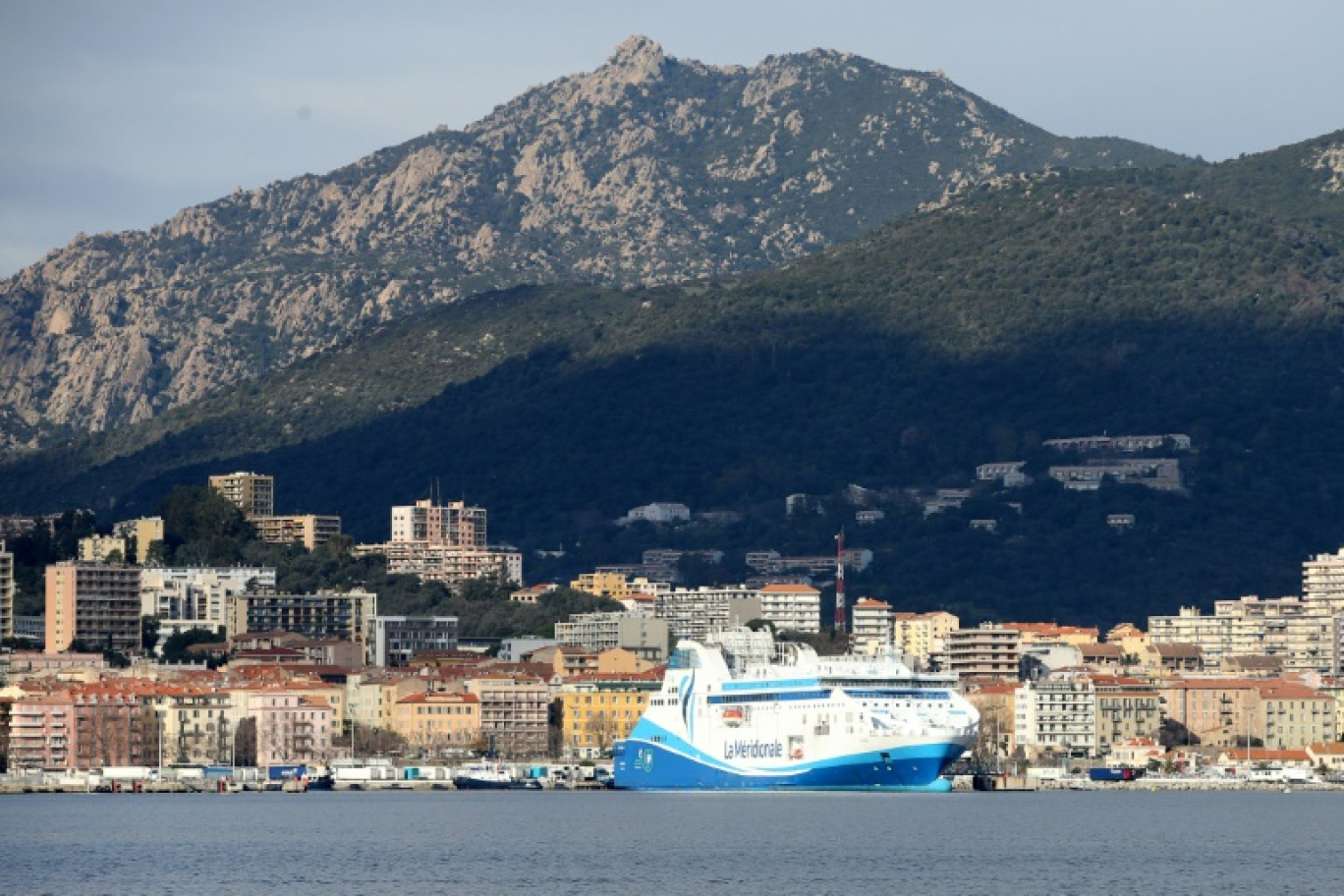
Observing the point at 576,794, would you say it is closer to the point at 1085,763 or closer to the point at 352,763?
the point at 352,763

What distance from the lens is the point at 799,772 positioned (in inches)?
5595

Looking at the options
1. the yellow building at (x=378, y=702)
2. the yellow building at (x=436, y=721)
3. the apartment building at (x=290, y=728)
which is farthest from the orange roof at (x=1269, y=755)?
the apartment building at (x=290, y=728)

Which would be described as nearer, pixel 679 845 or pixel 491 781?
pixel 679 845

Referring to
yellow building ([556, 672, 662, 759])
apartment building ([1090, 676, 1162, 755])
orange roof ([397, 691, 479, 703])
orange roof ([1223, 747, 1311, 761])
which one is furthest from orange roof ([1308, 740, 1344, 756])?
orange roof ([397, 691, 479, 703])

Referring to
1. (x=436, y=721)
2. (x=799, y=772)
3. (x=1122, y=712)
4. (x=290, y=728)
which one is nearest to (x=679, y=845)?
(x=799, y=772)

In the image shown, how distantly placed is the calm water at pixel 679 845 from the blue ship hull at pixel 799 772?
90 cm

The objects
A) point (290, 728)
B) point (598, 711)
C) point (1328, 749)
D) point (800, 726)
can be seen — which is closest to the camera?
point (800, 726)

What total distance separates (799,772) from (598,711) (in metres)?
52.6

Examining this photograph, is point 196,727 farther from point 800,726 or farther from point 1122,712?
point 1122,712

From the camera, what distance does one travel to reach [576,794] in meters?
159

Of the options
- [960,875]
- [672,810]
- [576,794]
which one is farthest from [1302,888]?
[576,794]

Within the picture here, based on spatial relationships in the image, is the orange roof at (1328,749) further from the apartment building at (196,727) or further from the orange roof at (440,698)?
the apartment building at (196,727)

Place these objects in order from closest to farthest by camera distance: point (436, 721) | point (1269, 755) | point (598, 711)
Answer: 1. point (1269, 755)
2. point (598, 711)
3. point (436, 721)

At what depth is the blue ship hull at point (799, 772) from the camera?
139125 millimetres
